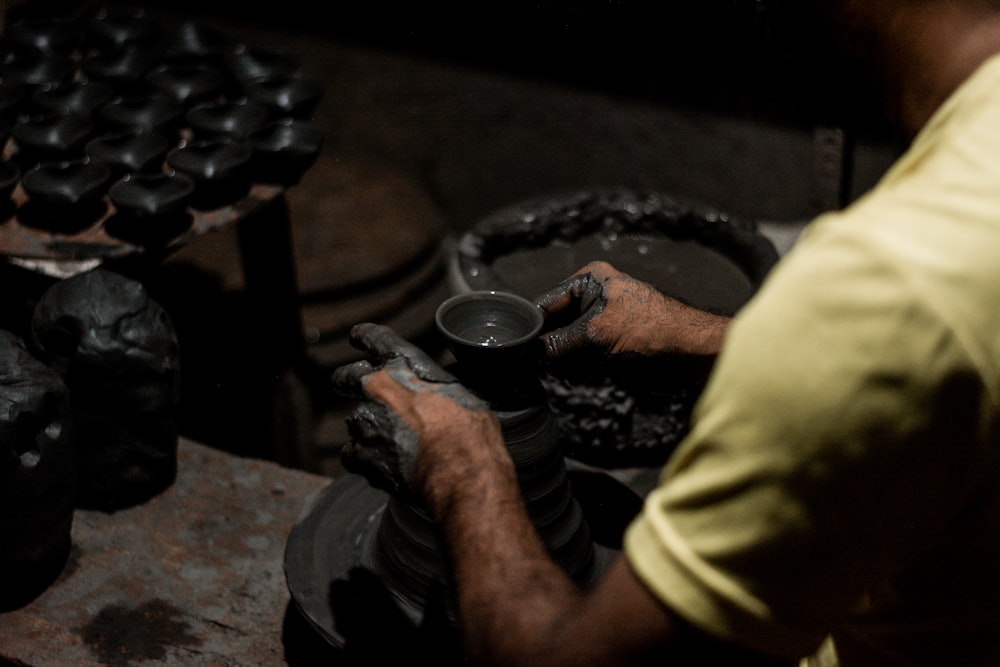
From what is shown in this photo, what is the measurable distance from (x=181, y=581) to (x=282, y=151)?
1370 millimetres

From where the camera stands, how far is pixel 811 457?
1.00m

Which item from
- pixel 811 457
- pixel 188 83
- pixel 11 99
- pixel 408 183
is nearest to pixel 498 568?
pixel 811 457

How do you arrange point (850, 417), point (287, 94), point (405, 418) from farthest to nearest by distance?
point (287, 94) → point (405, 418) → point (850, 417)

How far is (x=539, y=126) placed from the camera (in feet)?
18.8

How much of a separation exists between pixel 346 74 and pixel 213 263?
8.57ft

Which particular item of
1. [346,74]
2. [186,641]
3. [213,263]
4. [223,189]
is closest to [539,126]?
[346,74]

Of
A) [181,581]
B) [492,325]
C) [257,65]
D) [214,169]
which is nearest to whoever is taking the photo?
[492,325]

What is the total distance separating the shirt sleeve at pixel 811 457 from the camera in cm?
96

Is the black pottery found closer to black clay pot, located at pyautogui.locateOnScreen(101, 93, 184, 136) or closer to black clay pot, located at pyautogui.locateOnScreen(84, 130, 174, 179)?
black clay pot, located at pyautogui.locateOnScreen(84, 130, 174, 179)

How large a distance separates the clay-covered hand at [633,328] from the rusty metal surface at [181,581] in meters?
0.90

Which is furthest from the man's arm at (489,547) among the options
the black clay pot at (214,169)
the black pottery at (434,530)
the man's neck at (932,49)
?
the black clay pot at (214,169)

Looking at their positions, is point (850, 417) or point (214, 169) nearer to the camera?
point (850, 417)

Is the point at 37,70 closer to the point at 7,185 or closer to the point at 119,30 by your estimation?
the point at 119,30

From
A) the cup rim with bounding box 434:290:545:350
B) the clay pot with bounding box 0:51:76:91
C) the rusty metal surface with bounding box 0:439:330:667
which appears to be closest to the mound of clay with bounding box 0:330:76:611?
the rusty metal surface with bounding box 0:439:330:667
